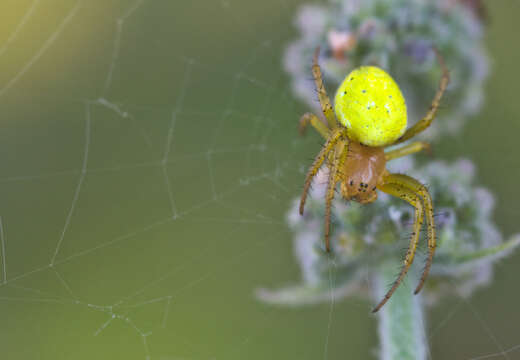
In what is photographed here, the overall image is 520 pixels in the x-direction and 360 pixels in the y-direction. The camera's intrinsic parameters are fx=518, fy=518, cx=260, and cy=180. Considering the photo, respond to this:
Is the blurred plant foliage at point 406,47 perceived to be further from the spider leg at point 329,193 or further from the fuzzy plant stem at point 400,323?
the fuzzy plant stem at point 400,323

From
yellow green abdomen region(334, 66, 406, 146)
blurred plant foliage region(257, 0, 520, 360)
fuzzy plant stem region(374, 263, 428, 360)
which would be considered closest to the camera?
fuzzy plant stem region(374, 263, 428, 360)

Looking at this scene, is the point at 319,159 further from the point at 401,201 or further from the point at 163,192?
Answer: the point at 163,192

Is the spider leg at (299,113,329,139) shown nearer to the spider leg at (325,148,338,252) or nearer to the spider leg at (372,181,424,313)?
the spider leg at (325,148,338,252)

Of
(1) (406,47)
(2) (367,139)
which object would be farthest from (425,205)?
(1) (406,47)

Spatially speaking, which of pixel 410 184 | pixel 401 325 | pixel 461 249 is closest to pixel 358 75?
pixel 410 184

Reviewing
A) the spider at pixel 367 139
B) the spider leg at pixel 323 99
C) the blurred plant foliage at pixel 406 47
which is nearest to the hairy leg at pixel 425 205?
the spider at pixel 367 139

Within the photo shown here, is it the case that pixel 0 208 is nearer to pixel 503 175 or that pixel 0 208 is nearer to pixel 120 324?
pixel 120 324

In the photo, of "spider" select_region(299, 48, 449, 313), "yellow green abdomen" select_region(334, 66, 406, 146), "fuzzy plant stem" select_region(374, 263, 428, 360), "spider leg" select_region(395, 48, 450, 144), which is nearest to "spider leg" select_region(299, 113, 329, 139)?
"spider" select_region(299, 48, 449, 313)
